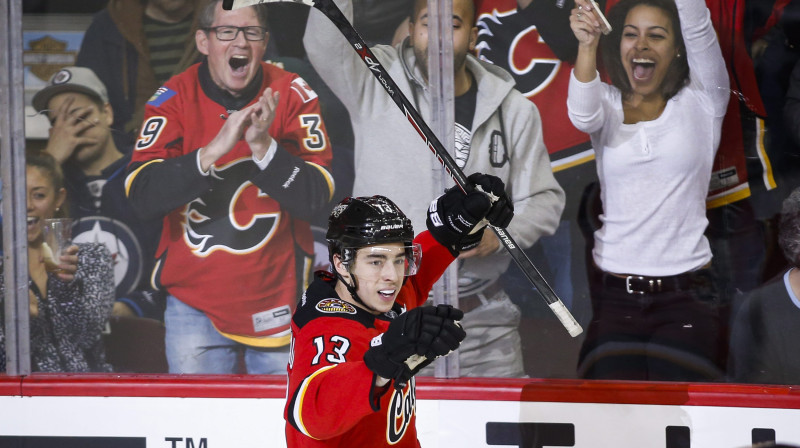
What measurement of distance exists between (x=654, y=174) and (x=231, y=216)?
162 centimetres

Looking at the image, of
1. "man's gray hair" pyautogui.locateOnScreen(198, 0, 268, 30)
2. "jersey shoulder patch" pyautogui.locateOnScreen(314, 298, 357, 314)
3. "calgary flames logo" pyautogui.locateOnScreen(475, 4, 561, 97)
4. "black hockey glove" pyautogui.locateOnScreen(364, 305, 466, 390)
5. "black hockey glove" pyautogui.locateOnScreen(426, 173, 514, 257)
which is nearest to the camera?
"black hockey glove" pyautogui.locateOnScreen(364, 305, 466, 390)

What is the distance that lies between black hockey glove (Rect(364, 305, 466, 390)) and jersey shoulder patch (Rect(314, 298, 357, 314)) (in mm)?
294

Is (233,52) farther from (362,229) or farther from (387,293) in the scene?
(387,293)

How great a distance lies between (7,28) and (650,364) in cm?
278

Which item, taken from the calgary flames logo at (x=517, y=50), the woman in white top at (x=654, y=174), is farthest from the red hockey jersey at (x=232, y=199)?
the woman in white top at (x=654, y=174)

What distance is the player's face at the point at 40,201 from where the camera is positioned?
3.16 meters

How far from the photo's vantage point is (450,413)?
9.85 ft

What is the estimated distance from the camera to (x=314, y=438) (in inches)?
73.2

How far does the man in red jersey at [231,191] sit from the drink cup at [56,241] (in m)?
0.30

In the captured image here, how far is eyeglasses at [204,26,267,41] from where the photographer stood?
3044 mm

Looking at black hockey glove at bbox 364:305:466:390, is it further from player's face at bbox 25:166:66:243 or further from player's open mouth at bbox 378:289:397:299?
player's face at bbox 25:166:66:243

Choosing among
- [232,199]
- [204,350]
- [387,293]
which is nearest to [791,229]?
[387,293]

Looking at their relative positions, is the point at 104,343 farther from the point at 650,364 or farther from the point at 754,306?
the point at 754,306

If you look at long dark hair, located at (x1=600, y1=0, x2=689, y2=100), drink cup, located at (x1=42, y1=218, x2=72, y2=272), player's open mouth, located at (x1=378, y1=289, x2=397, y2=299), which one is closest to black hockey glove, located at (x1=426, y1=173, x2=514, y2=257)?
player's open mouth, located at (x1=378, y1=289, x2=397, y2=299)
